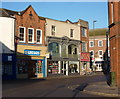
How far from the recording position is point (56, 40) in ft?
115

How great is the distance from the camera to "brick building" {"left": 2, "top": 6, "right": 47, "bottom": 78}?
29.7m

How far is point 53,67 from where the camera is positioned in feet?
113

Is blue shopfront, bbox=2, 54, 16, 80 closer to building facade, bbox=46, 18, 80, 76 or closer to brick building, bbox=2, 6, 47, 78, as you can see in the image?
brick building, bbox=2, 6, 47, 78

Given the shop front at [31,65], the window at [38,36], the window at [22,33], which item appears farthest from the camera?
the window at [38,36]

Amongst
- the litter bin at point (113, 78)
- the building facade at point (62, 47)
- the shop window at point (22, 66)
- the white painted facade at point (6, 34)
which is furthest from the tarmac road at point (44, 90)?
the building facade at point (62, 47)

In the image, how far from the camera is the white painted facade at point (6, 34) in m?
28.0

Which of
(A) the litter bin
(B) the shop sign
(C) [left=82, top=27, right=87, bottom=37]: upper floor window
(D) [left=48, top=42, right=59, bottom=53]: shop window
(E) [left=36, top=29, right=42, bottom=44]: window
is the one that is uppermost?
(C) [left=82, top=27, right=87, bottom=37]: upper floor window

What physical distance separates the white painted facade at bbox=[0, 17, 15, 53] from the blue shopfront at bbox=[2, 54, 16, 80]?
0.81m

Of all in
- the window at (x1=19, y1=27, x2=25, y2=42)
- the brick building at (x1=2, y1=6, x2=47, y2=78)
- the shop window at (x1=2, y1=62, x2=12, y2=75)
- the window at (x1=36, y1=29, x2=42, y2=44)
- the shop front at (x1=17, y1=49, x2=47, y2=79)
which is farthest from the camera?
the window at (x1=36, y1=29, x2=42, y2=44)

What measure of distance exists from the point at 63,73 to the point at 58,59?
270cm

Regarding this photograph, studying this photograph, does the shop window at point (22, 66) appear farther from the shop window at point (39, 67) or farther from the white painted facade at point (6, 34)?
the white painted facade at point (6, 34)

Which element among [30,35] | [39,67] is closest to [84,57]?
[39,67]

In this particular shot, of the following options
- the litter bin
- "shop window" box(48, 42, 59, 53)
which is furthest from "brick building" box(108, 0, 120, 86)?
"shop window" box(48, 42, 59, 53)

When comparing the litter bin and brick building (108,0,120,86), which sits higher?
brick building (108,0,120,86)
